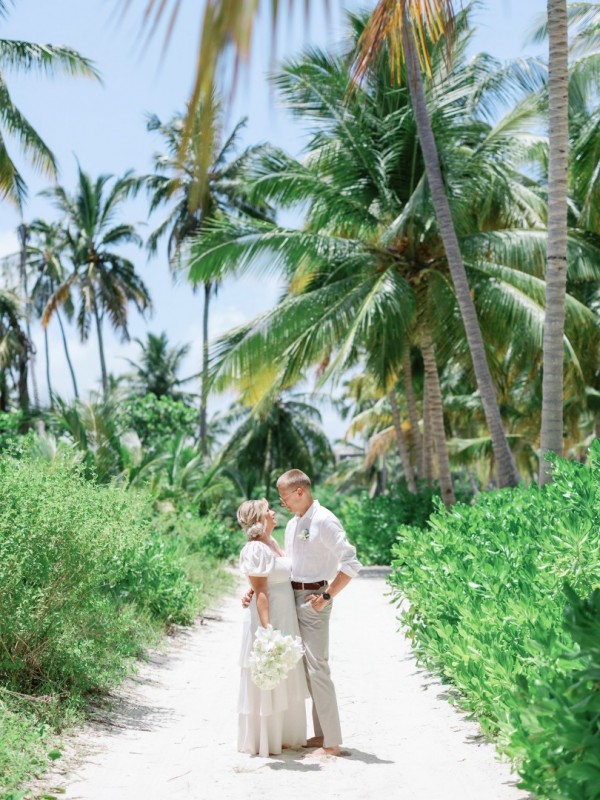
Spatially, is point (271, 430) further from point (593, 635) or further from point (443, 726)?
point (593, 635)

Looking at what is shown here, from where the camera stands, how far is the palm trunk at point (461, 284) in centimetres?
1321

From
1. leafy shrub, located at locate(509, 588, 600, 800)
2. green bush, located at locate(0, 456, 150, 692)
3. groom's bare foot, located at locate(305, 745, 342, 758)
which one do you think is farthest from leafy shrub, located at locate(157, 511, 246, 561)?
leafy shrub, located at locate(509, 588, 600, 800)

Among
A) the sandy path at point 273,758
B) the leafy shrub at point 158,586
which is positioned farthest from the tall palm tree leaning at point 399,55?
the leafy shrub at point 158,586

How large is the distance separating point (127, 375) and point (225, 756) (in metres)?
42.2

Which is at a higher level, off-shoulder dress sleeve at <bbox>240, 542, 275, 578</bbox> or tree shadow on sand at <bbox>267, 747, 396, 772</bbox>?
off-shoulder dress sleeve at <bbox>240, 542, 275, 578</bbox>

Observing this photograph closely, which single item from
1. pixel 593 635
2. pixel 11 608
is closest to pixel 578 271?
pixel 11 608

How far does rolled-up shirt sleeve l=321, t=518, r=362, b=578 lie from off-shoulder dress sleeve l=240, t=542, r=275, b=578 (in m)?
0.34

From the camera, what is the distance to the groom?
5422 millimetres

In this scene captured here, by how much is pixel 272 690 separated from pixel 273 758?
14.8 inches

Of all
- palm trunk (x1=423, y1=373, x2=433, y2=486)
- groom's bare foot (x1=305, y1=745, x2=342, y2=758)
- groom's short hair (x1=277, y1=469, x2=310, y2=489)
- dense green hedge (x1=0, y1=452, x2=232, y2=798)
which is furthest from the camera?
palm trunk (x1=423, y1=373, x2=433, y2=486)

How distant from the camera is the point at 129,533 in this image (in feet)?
23.0

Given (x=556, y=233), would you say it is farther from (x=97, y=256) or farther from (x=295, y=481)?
(x=97, y=256)

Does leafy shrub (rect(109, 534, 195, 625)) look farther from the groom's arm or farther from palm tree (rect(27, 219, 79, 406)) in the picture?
palm tree (rect(27, 219, 79, 406))

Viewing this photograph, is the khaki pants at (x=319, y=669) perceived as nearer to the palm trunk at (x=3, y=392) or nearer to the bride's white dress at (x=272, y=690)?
the bride's white dress at (x=272, y=690)
